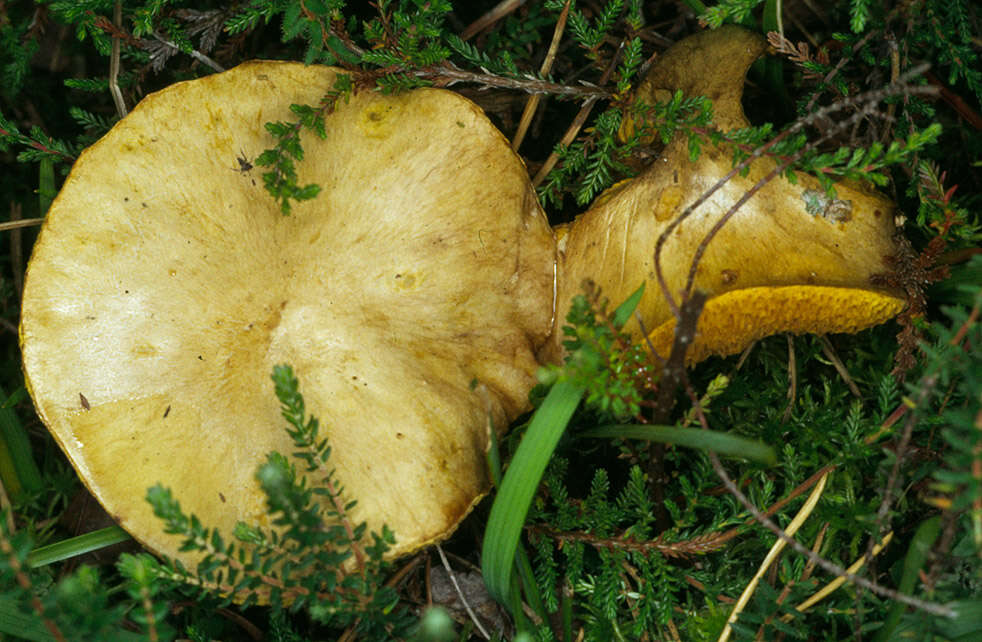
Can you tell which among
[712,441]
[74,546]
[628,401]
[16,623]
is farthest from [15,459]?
[712,441]

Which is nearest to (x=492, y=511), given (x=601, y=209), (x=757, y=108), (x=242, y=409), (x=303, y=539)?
(x=303, y=539)

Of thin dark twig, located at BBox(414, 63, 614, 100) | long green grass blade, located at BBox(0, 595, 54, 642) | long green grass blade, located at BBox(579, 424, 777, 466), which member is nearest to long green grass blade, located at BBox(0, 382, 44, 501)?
long green grass blade, located at BBox(0, 595, 54, 642)

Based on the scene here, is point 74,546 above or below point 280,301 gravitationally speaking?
below

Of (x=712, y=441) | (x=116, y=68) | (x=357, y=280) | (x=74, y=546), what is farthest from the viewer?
(x=116, y=68)

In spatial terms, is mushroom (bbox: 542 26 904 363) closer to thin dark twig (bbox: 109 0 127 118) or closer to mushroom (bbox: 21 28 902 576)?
mushroom (bbox: 21 28 902 576)

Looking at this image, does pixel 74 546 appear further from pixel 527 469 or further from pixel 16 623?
pixel 527 469

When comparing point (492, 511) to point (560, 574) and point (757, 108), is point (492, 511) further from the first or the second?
point (757, 108)
